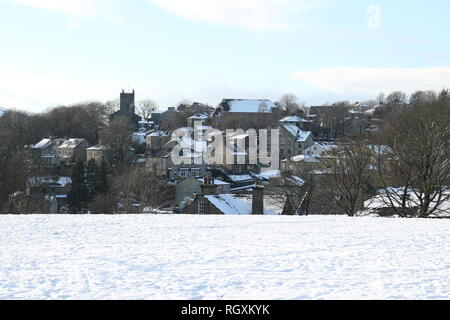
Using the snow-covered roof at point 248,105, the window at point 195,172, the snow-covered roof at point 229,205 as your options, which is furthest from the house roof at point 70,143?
the snow-covered roof at point 229,205

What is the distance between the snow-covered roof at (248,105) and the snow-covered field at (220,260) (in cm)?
9424

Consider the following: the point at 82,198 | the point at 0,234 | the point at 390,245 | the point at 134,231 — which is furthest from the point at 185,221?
the point at 82,198

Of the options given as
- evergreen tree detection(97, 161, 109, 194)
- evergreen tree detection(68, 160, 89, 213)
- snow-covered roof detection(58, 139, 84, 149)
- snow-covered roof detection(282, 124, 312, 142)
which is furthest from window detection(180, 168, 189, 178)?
snow-covered roof detection(58, 139, 84, 149)

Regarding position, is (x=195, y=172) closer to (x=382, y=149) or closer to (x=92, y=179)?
(x=92, y=179)

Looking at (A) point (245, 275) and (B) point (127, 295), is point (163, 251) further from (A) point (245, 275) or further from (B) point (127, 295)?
(B) point (127, 295)

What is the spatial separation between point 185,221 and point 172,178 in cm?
5072

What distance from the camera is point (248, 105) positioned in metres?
113

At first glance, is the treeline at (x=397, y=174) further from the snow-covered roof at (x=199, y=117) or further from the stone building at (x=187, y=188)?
the snow-covered roof at (x=199, y=117)

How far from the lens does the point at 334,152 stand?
3300 centimetres

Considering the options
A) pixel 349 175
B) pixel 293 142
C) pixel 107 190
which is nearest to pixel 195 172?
pixel 107 190

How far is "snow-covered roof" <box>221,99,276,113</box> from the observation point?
363ft

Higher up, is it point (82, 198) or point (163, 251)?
point (163, 251)

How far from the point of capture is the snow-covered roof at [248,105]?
111 m

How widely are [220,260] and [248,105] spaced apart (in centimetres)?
10324
